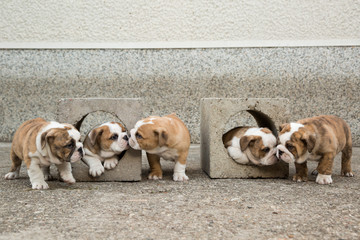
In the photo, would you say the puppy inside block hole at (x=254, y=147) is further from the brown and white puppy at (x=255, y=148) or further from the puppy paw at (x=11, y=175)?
the puppy paw at (x=11, y=175)

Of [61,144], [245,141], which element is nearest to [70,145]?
[61,144]

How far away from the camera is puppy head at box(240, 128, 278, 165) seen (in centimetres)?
340

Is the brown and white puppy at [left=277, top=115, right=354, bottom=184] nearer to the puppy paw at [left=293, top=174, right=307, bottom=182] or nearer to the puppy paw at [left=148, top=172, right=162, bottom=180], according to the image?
the puppy paw at [left=293, top=174, right=307, bottom=182]

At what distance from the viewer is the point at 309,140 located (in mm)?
3127

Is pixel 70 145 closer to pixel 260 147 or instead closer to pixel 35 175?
pixel 35 175

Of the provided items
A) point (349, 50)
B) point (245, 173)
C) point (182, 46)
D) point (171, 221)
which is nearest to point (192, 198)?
point (171, 221)

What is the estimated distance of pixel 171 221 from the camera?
7.03ft

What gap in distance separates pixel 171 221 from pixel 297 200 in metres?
1.08

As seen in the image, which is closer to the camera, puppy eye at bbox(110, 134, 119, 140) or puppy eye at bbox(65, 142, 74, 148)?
puppy eye at bbox(65, 142, 74, 148)

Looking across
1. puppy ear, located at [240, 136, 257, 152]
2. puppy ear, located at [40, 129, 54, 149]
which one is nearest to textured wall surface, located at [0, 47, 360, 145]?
puppy ear, located at [240, 136, 257, 152]

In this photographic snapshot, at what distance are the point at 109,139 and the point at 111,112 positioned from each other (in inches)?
10.5

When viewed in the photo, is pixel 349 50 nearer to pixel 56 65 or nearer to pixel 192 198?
pixel 192 198

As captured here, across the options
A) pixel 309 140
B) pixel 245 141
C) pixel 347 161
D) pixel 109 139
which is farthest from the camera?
pixel 347 161

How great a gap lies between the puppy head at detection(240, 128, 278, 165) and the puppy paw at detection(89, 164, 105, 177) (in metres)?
1.41
